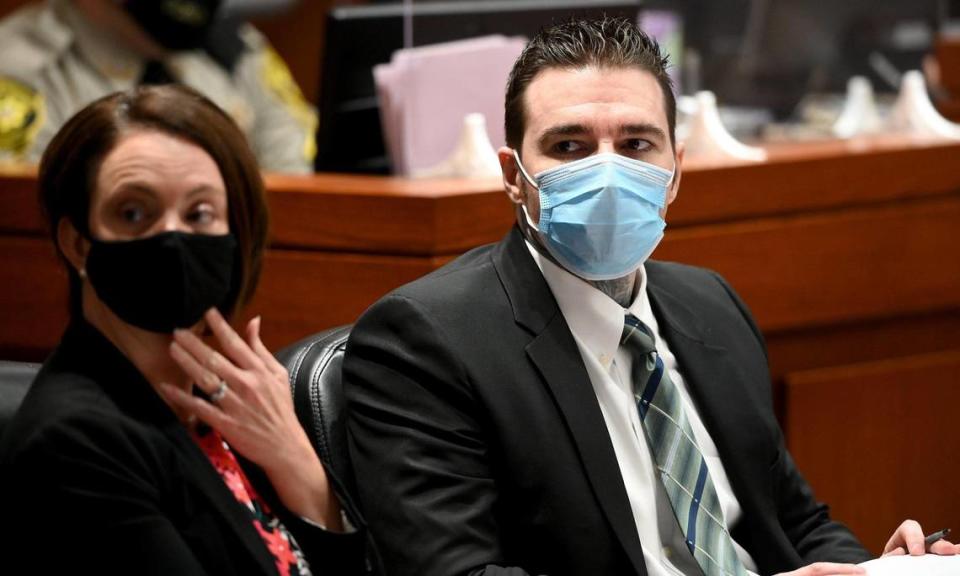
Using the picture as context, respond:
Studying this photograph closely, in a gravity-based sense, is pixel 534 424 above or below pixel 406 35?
below

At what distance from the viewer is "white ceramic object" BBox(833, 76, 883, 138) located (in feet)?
12.5

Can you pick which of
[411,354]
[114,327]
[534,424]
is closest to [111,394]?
[114,327]

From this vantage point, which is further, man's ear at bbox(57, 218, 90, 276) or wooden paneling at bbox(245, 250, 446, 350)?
wooden paneling at bbox(245, 250, 446, 350)

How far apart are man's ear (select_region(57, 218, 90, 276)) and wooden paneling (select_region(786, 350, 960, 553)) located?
1732mm

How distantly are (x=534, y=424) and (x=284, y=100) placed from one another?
263cm

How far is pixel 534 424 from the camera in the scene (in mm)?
1933

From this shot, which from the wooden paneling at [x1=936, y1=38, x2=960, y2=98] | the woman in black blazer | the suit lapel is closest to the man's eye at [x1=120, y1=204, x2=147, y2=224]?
the woman in black blazer

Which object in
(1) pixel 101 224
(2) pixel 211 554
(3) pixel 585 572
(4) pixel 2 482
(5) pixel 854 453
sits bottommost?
(5) pixel 854 453

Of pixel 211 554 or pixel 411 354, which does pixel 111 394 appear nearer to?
pixel 211 554

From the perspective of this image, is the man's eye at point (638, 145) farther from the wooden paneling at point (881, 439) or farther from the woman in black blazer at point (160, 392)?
the wooden paneling at point (881, 439)

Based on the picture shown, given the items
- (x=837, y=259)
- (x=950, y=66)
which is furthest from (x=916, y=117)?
(x=950, y=66)

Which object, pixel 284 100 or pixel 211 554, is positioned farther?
pixel 284 100

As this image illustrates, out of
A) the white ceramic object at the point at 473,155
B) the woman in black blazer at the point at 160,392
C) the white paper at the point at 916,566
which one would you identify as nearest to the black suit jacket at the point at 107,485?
the woman in black blazer at the point at 160,392

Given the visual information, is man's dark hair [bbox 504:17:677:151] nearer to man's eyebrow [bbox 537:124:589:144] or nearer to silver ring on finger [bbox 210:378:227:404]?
man's eyebrow [bbox 537:124:589:144]
